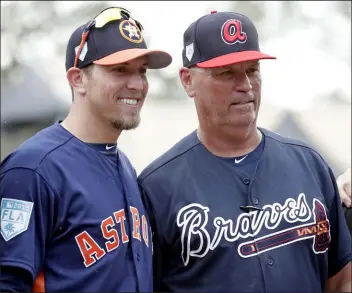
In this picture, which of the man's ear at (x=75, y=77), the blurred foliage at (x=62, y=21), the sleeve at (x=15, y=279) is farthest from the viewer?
the blurred foliage at (x=62, y=21)

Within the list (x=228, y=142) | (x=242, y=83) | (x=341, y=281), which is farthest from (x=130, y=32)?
(x=341, y=281)

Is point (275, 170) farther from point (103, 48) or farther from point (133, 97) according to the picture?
point (103, 48)

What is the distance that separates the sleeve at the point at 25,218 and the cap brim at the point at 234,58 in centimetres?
106

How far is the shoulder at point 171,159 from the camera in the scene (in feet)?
12.0

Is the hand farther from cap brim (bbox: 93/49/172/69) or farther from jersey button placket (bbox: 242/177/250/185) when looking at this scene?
cap brim (bbox: 93/49/172/69)

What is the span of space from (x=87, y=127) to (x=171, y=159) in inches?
20.3

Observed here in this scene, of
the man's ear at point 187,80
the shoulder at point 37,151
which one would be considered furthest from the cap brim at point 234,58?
the shoulder at point 37,151

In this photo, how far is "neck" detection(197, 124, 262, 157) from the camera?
367 centimetres

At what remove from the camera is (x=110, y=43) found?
3441 millimetres

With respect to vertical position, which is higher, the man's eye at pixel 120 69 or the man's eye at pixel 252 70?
the man's eye at pixel 120 69

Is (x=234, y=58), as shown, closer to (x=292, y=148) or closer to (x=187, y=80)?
(x=187, y=80)

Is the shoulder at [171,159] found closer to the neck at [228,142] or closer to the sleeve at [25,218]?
the neck at [228,142]

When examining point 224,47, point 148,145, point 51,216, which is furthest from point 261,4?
point 51,216

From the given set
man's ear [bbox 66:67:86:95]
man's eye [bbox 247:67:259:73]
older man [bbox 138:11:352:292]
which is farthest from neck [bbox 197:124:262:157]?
man's ear [bbox 66:67:86:95]
